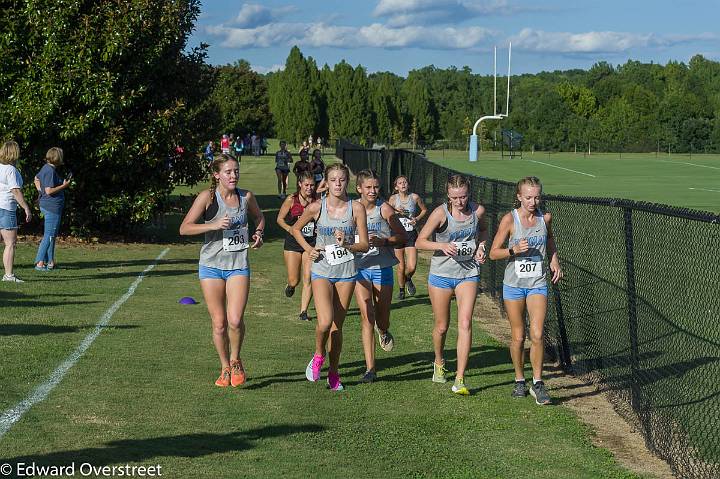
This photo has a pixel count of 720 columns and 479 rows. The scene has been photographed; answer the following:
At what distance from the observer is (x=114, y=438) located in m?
7.62

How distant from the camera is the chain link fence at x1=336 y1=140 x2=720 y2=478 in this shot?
310 inches

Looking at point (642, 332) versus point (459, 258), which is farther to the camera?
point (459, 258)

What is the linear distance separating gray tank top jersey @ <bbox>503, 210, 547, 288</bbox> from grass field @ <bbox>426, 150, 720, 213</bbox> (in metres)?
26.0

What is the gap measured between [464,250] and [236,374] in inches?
88.2

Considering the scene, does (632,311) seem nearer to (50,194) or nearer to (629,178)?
(50,194)

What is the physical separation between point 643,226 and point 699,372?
1503 millimetres

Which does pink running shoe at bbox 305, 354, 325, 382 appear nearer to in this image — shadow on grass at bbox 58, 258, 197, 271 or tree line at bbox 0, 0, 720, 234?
shadow on grass at bbox 58, 258, 197, 271

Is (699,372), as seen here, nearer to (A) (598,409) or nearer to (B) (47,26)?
(A) (598,409)

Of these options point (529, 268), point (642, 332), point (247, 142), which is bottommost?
point (247, 142)

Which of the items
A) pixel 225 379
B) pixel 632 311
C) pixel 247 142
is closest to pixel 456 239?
pixel 632 311

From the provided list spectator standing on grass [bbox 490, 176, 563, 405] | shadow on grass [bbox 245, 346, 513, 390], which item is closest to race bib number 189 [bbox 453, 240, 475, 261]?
spectator standing on grass [bbox 490, 176, 563, 405]

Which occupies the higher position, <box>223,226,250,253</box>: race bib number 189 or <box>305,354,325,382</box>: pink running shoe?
<box>223,226,250,253</box>: race bib number 189

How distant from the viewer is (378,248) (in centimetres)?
1066

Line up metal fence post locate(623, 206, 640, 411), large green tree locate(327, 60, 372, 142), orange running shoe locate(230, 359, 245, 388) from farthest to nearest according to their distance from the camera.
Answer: large green tree locate(327, 60, 372, 142), orange running shoe locate(230, 359, 245, 388), metal fence post locate(623, 206, 640, 411)
